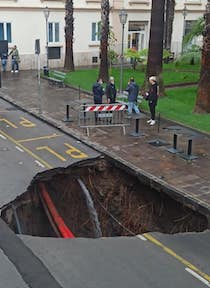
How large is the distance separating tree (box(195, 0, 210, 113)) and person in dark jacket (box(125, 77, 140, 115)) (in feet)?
8.47

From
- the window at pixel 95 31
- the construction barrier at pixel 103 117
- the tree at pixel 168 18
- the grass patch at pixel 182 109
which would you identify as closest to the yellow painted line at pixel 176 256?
the construction barrier at pixel 103 117

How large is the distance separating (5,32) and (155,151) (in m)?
20.4

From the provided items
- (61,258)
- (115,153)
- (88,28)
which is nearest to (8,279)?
(61,258)

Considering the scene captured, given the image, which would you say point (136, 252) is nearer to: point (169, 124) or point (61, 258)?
point (61, 258)

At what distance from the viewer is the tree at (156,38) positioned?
19141 millimetres

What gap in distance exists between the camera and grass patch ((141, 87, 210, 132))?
1631 cm

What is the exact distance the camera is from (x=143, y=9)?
36094mm

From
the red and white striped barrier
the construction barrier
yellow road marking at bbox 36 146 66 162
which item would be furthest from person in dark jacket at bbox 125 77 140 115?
yellow road marking at bbox 36 146 66 162

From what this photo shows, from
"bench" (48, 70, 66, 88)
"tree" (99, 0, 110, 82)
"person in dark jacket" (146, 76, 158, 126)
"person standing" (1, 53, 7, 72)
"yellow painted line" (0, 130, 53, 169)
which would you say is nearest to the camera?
"yellow painted line" (0, 130, 53, 169)

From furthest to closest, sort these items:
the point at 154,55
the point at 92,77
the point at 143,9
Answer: the point at 143,9
the point at 92,77
the point at 154,55

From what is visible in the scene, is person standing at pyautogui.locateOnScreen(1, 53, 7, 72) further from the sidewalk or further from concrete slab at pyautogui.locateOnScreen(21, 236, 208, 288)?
concrete slab at pyautogui.locateOnScreen(21, 236, 208, 288)

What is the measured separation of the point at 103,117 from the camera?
16.4 metres

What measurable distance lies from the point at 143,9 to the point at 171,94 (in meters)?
17.0

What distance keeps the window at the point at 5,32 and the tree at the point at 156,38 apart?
14205mm
